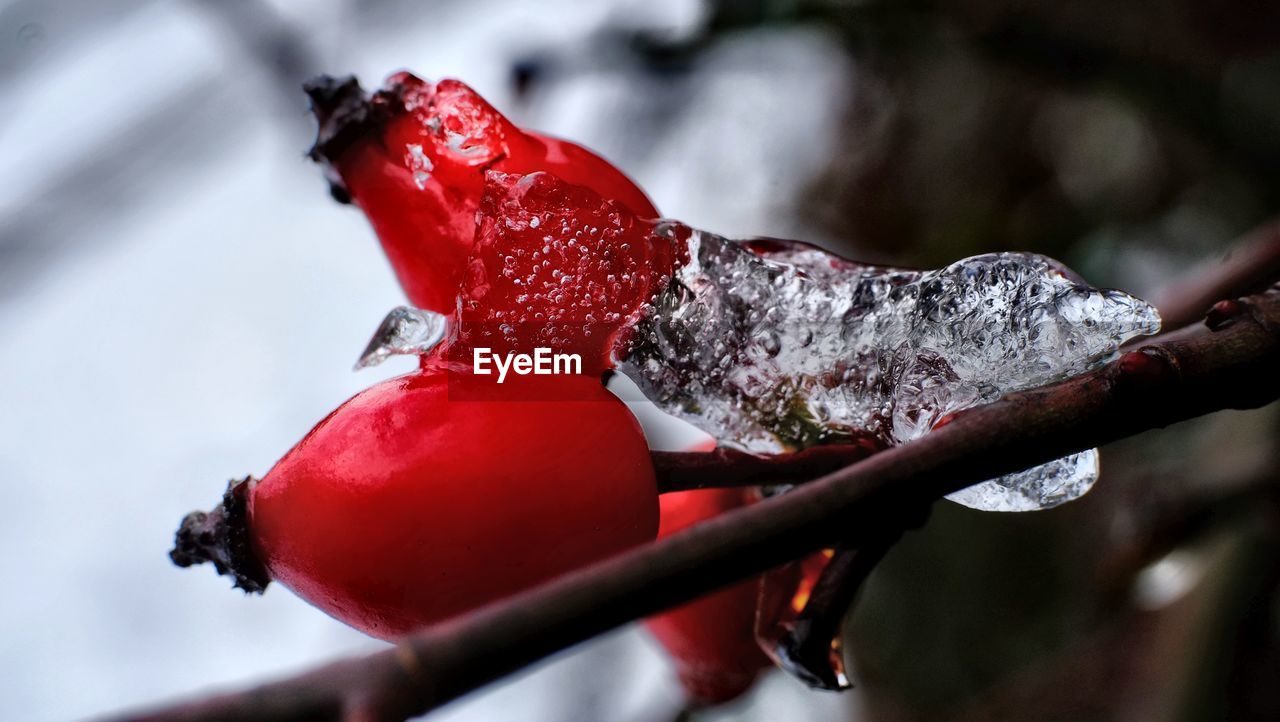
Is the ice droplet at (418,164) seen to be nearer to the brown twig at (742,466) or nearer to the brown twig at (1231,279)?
the brown twig at (742,466)

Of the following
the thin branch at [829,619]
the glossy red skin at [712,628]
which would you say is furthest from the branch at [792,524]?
the glossy red skin at [712,628]

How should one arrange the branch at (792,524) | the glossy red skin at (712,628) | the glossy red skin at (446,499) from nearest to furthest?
the branch at (792,524) → the glossy red skin at (446,499) → the glossy red skin at (712,628)

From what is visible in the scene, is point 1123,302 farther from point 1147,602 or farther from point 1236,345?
point 1147,602

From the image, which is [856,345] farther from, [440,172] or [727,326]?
[440,172]

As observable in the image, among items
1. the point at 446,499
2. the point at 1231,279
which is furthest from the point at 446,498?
the point at 1231,279

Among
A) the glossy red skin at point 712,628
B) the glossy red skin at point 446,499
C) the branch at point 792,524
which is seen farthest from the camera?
the glossy red skin at point 712,628

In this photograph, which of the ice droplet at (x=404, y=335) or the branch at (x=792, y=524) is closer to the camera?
the branch at (x=792, y=524)

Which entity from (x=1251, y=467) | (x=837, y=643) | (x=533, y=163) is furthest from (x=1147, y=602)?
(x=533, y=163)
